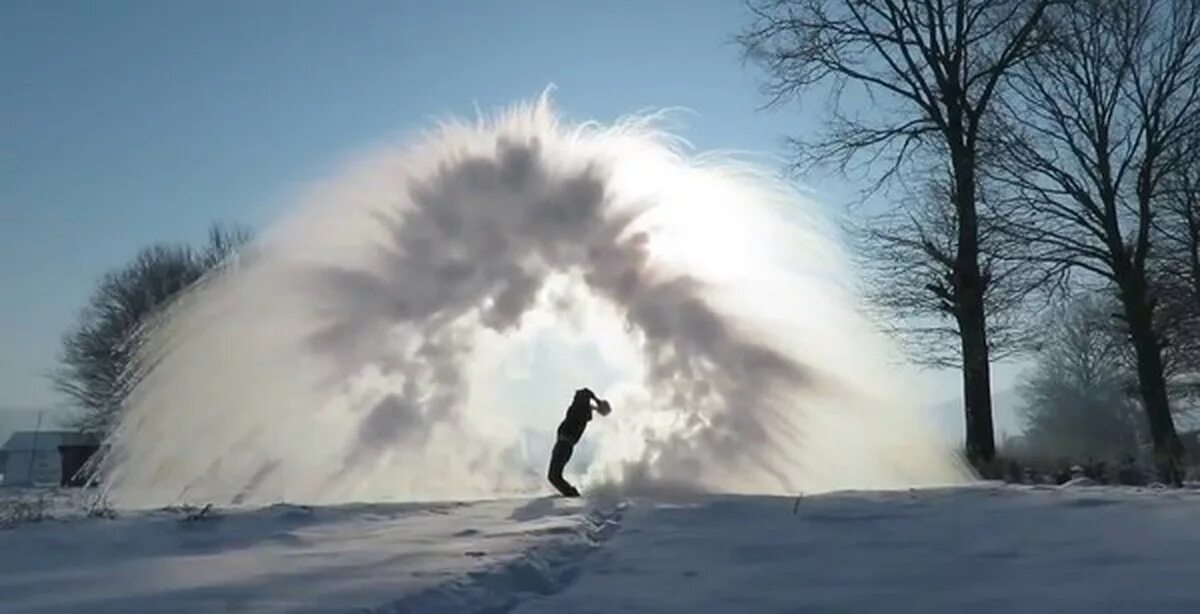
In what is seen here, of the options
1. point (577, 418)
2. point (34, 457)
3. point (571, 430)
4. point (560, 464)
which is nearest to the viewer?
point (560, 464)

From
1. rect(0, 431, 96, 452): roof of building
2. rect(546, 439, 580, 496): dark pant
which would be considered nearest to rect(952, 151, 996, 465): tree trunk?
rect(546, 439, 580, 496): dark pant

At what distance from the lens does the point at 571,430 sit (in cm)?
1579

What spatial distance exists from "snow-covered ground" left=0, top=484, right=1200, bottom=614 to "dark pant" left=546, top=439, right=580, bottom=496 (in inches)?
143

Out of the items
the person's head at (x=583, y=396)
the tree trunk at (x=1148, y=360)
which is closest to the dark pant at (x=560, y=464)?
the person's head at (x=583, y=396)

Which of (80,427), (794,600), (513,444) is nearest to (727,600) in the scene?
(794,600)

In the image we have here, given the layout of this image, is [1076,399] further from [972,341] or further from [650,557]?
[650,557]

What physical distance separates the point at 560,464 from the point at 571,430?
713 millimetres

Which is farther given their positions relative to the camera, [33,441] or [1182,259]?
[33,441]

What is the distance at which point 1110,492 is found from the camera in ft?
35.0

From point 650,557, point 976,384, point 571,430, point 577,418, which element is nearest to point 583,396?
point 577,418

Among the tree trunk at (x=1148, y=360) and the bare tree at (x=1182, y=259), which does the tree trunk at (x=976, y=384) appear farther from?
the bare tree at (x=1182, y=259)

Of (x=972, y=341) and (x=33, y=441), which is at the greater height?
(x=33, y=441)

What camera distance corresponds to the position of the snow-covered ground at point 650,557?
19.8ft

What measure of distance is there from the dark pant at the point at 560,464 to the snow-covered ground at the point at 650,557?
12.0 feet
